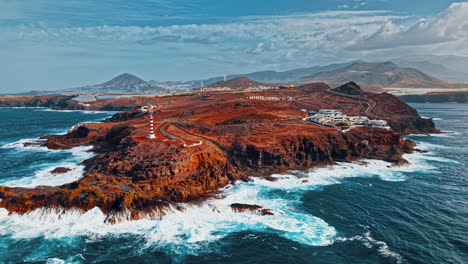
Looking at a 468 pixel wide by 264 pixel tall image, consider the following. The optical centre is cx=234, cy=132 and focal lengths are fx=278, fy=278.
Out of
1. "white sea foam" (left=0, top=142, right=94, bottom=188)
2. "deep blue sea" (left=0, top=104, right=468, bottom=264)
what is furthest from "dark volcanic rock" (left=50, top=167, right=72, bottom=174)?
"deep blue sea" (left=0, top=104, right=468, bottom=264)

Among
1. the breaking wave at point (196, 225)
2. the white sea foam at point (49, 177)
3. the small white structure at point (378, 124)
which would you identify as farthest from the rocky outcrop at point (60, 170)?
the small white structure at point (378, 124)

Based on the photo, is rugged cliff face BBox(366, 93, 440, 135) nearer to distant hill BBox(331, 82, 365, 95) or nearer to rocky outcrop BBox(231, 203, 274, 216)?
distant hill BBox(331, 82, 365, 95)

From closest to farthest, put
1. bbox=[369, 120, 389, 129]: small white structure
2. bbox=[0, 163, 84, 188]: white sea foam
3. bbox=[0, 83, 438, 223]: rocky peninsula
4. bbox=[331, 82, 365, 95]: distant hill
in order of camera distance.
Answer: bbox=[0, 83, 438, 223]: rocky peninsula, bbox=[0, 163, 84, 188]: white sea foam, bbox=[369, 120, 389, 129]: small white structure, bbox=[331, 82, 365, 95]: distant hill

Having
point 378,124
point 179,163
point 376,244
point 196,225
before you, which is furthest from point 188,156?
point 378,124

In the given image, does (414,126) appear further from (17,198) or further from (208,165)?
(17,198)

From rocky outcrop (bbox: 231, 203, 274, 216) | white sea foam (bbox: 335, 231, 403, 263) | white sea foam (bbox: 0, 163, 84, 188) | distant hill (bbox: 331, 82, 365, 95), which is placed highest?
distant hill (bbox: 331, 82, 365, 95)

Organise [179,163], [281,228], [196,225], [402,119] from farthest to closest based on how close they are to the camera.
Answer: [402,119]
[179,163]
[196,225]
[281,228]

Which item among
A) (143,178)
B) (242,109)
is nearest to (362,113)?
(242,109)

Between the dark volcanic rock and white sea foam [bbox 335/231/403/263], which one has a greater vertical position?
the dark volcanic rock

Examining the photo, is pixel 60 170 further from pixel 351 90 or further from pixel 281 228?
pixel 351 90
